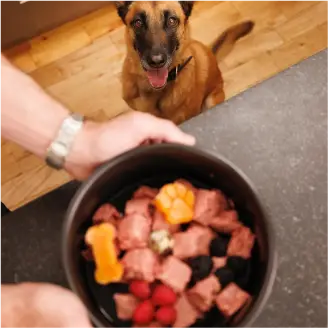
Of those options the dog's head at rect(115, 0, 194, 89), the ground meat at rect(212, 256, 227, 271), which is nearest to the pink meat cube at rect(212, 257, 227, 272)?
the ground meat at rect(212, 256, 227, 271)

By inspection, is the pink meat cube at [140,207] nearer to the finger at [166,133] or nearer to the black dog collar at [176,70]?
the finger at [166,133]

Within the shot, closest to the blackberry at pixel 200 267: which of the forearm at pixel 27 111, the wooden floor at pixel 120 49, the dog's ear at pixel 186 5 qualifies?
the forearm at pixel 27 111

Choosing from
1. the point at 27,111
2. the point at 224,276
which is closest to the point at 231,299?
the point at 224,276

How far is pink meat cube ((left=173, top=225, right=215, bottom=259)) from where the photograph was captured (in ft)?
1.92

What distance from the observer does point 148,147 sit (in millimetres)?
583

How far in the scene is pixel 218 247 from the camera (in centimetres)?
59

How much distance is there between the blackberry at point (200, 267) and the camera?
1.89ft

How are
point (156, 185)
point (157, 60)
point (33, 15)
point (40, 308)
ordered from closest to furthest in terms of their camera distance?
point (40, 308), point (156, 185), point (157, 60), point (33, 15)

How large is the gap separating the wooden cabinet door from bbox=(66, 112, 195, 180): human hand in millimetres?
1098

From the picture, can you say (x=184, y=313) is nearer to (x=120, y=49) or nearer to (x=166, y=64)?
(x=166, y=64)

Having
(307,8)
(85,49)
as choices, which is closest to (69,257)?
(85,49)

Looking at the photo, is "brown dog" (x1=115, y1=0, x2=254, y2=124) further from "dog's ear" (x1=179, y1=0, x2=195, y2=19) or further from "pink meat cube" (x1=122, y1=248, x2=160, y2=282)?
"pink meat cube" (x1=122, y1=248, x2=160, y2=282)

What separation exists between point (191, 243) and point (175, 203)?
0.05 metres

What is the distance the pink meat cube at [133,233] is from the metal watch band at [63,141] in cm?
15
